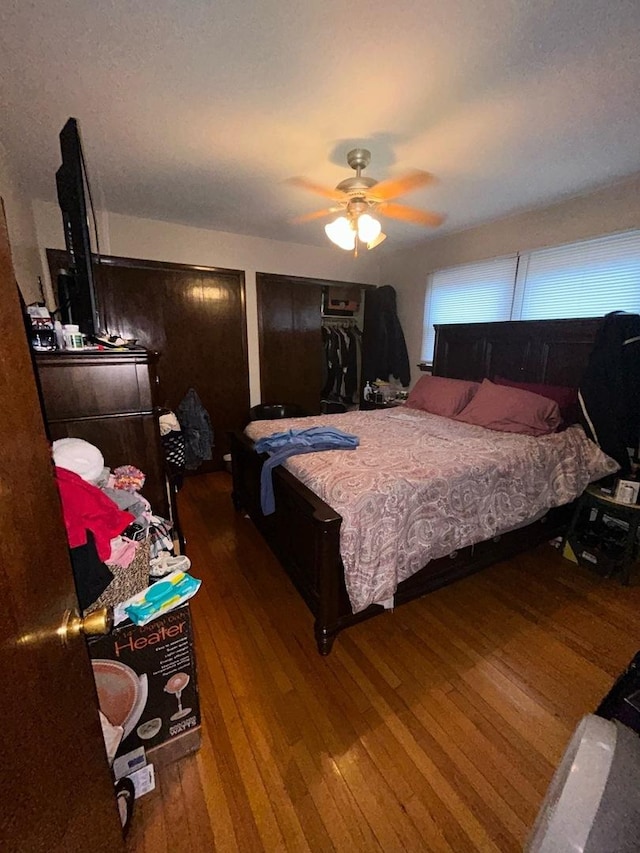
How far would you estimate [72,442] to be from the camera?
129 cm

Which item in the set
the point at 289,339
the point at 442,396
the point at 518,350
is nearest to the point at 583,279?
the point at 518,350

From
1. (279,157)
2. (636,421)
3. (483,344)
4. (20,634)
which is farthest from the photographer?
(483,344)

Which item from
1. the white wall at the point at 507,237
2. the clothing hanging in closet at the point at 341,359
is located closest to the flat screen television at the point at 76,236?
the clothing hanging in closet at the point at 341,359

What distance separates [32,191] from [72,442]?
2509 millimetres

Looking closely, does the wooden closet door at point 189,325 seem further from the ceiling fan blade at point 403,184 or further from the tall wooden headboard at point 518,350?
the tall wooden headboard at point 518,350

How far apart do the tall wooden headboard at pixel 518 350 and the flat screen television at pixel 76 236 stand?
9.85 ft

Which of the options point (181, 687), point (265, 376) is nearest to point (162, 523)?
point (181, 687)

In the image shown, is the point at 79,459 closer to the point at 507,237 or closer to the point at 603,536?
the point at 603,536

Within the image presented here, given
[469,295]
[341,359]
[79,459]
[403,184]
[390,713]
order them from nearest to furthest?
[79,459], [390,713], [403,184], [469,295], [341,359]

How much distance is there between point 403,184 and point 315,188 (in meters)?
0.61

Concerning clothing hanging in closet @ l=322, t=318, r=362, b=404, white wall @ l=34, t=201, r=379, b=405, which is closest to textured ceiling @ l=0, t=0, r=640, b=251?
white wall @ l=34, t=201, r=379, b=405

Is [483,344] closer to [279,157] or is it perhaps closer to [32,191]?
[279,157]

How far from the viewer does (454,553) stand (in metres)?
1.94

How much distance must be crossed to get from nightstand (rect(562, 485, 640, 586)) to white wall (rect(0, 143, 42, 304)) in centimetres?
360
